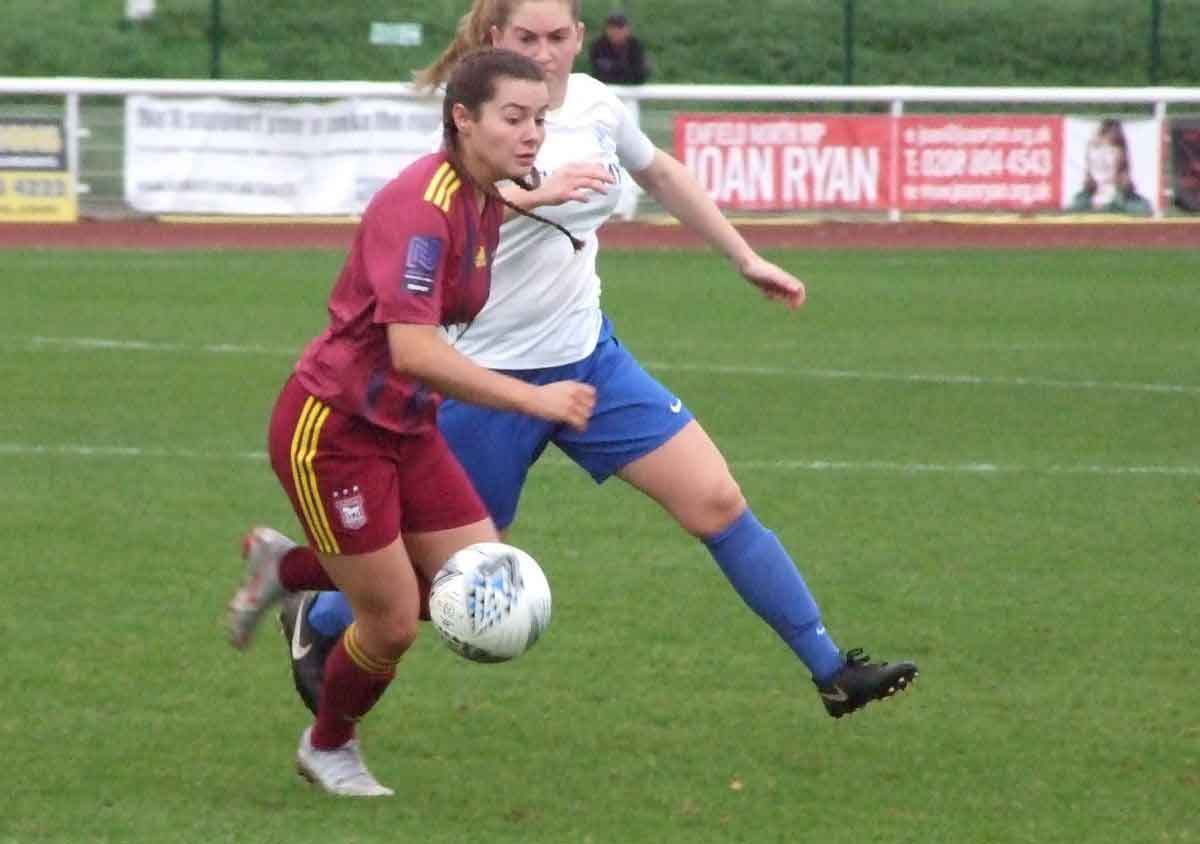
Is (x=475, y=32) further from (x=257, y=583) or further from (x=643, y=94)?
(x=643, y=94)

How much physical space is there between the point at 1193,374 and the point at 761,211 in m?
9.44

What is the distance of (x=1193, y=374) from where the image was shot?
45.3ft

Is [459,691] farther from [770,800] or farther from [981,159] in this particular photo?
[981,159]

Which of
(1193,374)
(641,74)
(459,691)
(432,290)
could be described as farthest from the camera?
(641,74)

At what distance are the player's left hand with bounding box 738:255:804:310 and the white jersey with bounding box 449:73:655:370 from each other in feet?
1.51

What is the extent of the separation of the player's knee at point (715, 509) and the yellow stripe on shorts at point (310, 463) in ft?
3.52

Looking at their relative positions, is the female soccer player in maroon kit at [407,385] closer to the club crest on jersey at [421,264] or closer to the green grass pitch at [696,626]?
the club crest on jersey at [421,264]

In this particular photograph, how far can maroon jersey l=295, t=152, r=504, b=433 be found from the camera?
4930mm

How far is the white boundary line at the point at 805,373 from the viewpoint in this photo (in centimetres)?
1323

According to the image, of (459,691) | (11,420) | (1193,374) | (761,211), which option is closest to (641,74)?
(761,211)

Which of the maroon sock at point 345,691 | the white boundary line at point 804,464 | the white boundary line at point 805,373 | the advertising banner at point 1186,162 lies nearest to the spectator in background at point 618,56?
the advertising banner at point 1186,162

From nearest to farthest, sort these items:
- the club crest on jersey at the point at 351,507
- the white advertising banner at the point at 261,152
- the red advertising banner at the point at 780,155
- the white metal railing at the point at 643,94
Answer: the club crest on jersey at the point at 351,507
the white advertising banner at the point at 261,152
the white metal railing at the point at 643,94
the red advertising banner at the point at 780,155

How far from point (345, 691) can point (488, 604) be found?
64cm

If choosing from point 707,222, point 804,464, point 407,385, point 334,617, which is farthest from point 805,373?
point 407,385
